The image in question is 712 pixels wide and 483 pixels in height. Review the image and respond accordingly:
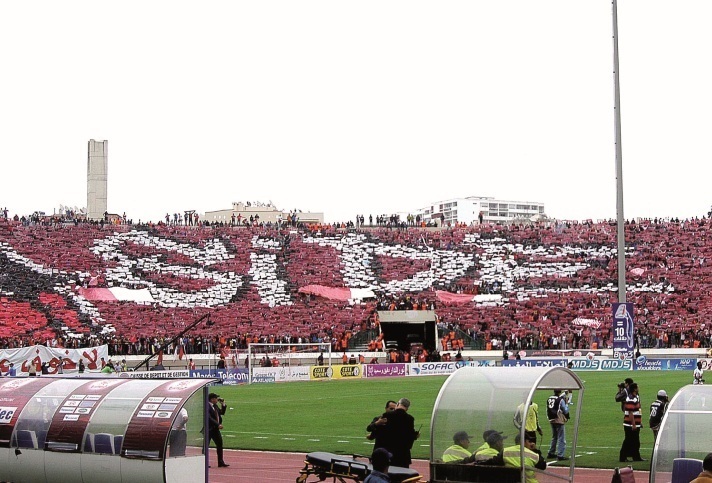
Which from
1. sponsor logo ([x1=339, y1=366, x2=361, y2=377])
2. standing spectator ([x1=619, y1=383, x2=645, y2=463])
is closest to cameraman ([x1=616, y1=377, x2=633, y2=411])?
standing spectator ([x1=619, y1=383, x2=645, y2=463])

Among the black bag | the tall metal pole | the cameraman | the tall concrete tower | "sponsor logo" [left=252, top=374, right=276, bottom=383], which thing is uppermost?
the tall concrete tower

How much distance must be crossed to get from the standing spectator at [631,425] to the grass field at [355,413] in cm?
34

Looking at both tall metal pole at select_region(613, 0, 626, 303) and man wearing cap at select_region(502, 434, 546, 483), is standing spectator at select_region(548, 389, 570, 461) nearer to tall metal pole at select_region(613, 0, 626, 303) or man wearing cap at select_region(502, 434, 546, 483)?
man wearing cap at select_region(502, 434, 546, 483)

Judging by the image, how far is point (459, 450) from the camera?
14492 millimetres

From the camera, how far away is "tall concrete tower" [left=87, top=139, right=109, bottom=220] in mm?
92312

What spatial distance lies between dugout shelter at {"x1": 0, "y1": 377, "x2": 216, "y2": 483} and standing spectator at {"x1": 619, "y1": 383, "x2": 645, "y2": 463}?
348 inches

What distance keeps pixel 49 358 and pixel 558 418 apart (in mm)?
30982

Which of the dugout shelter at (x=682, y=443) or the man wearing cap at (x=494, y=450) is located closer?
the dugout shelter at (x=682, y=443)

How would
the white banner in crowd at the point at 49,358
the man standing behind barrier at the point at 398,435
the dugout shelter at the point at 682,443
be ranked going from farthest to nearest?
the white banner in crowd at the point at 49,358 < the man standing behind barrier at the point at 398,435 < the dugout shelter at the point at 682,443

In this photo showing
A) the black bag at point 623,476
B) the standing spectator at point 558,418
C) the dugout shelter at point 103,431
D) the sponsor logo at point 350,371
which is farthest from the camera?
the sponsor logo at point 350,371

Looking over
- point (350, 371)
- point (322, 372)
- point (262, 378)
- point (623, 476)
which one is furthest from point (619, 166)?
point (623, 476)

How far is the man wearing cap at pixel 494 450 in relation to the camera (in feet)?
46.4

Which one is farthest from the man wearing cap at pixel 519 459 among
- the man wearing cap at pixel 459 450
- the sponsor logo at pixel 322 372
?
the sponsor logo at pixel 322 372

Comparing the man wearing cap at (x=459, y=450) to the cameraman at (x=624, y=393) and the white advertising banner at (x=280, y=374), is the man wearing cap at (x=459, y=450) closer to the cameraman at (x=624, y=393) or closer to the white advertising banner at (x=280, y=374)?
the cameraman at (x=624, y=393)
